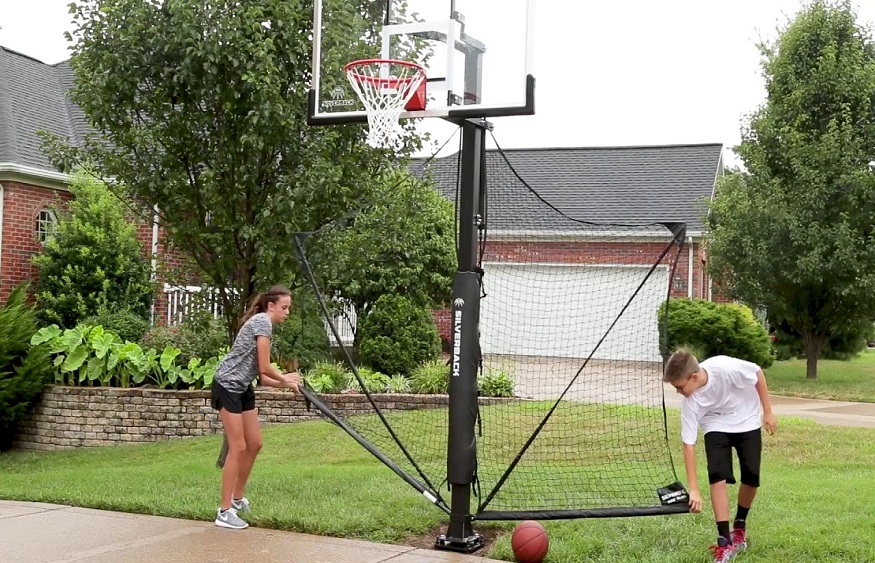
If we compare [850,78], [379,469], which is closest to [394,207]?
[379,469]

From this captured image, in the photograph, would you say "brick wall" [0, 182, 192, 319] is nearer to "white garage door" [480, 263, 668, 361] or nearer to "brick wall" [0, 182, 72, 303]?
"brick wall" [0, 182, 72, 303]

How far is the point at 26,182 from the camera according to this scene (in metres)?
17.9

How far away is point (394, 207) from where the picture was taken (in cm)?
1034

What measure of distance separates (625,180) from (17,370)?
17.5 meters

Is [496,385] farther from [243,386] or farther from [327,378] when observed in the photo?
[243,386]

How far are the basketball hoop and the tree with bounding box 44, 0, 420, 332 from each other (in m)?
1.42

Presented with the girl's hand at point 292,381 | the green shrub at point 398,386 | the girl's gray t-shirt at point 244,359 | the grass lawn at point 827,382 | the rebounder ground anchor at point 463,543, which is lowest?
the rebounder ground anchor at point 463,543

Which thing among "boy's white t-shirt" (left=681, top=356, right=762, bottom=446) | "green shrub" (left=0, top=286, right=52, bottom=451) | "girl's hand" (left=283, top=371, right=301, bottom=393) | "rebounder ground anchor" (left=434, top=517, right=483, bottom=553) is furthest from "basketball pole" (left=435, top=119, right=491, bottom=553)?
"green shrub" (left=0, top=286, right=52, bottom=451)

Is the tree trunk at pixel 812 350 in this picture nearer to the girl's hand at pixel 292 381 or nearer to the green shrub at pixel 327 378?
the green shrub at pixel 327 378

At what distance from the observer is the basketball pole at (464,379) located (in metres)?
6.71

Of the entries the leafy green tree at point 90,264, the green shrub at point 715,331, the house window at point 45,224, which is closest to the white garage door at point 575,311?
the green shrub at point 715,331

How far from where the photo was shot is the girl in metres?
7.16

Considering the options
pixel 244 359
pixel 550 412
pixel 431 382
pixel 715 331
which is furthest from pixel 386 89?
pixel 715 331

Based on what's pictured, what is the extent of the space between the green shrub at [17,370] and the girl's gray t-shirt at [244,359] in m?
7.29
